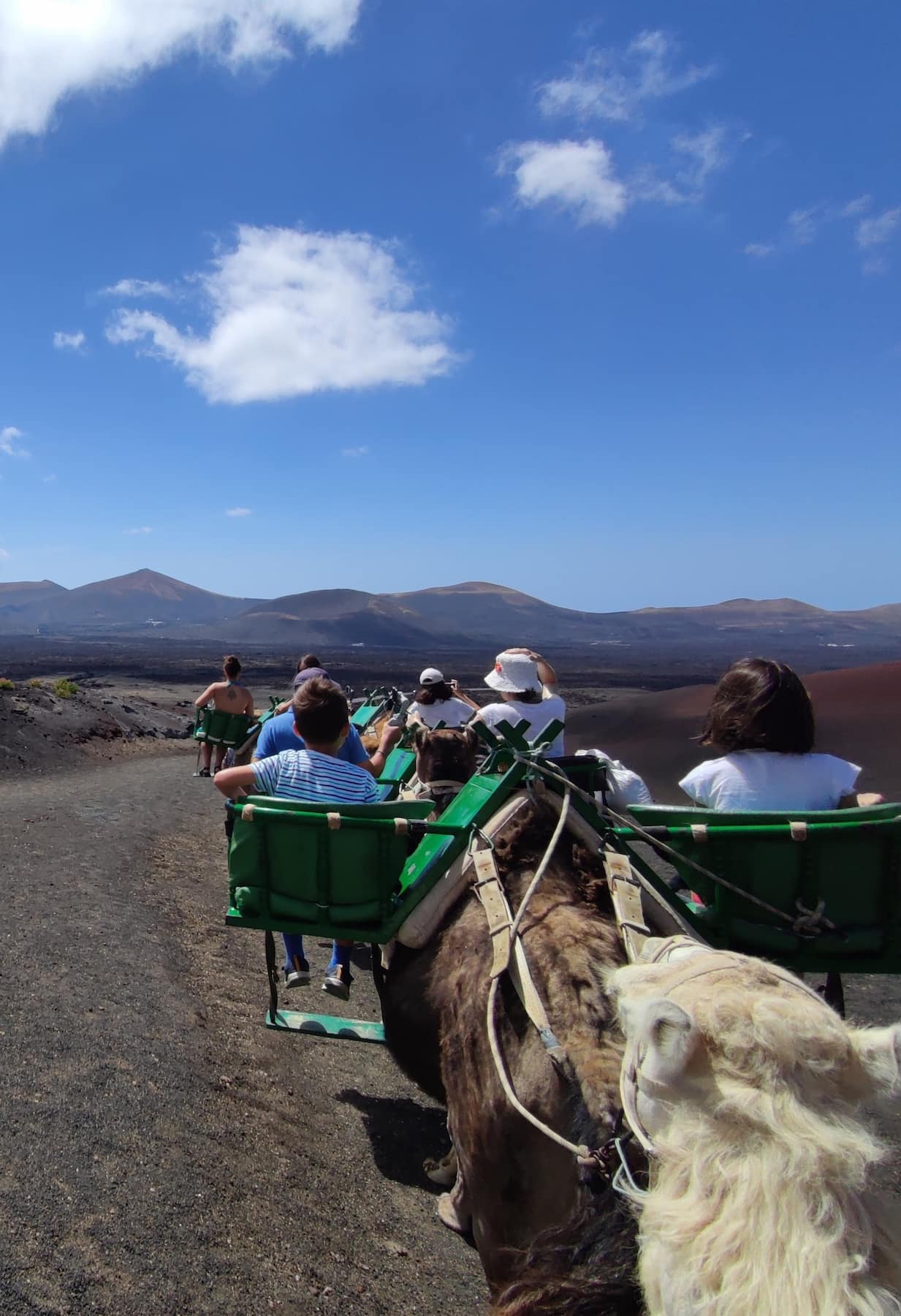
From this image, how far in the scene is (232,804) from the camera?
309 centimetres

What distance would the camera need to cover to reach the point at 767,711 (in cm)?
311

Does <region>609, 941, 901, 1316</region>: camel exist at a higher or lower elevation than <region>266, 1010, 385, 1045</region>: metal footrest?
higher

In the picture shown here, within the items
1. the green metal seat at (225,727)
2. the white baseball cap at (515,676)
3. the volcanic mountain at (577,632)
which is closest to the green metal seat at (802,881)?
the white baseball cap at (515,676)

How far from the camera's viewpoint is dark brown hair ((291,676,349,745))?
13.2 feet

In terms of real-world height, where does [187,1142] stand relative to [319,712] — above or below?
below

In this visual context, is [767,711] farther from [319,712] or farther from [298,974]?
[298,974]

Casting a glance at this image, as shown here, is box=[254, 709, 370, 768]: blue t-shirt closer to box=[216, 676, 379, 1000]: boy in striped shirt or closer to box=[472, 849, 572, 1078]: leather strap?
box=[216, 676, 379, 1000]: boy in striped shirt

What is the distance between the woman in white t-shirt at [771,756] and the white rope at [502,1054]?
2.40ft

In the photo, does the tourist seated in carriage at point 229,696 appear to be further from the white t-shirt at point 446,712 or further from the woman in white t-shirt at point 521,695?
the woman in white t-shirt at point 521,695

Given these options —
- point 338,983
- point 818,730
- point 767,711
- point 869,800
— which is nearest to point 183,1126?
point 338,983

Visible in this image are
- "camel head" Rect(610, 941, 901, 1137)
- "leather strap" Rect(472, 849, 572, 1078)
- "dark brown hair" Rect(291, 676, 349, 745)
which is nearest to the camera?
"camel head" Rect(610, 941, 901, 1137)

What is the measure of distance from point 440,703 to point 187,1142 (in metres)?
3.66

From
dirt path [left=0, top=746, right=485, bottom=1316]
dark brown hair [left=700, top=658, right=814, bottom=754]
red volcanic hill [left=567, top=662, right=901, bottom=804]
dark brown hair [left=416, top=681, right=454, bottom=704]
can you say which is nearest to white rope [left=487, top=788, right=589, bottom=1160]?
dark brown hair [left=700, top=658, right=814, bottom=754]

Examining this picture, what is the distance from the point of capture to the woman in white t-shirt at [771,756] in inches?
123
